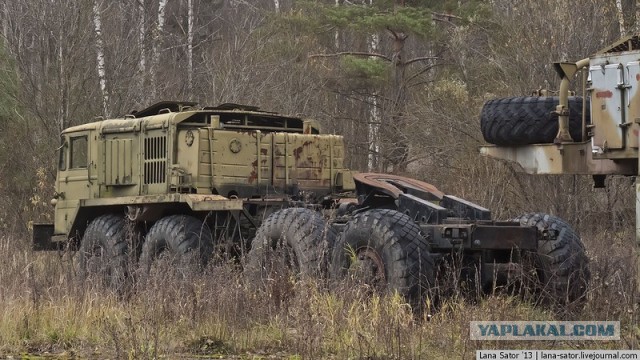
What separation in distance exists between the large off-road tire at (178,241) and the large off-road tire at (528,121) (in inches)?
165

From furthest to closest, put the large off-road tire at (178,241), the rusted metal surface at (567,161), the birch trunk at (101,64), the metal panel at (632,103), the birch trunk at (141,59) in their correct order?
the birch trunk at (141,59)
the birch trunk at (101,64)
the large off-road tire at (178,241)
the rusted metal surface at (567,161)
the metal panel at (632,103)

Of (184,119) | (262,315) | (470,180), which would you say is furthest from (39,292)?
(470,180)

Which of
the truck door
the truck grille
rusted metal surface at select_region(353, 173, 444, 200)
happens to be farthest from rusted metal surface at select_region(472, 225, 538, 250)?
the truck door

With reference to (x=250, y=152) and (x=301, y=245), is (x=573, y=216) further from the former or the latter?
(x=301, y=245)

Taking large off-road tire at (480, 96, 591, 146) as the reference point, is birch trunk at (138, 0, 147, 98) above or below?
above

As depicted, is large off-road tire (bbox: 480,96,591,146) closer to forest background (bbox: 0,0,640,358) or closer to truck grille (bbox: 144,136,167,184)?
forest background (bbox: 0,0,640,358)

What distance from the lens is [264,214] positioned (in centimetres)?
1391

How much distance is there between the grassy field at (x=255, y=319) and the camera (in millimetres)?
8922

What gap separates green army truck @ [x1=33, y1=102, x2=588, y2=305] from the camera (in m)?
11.1

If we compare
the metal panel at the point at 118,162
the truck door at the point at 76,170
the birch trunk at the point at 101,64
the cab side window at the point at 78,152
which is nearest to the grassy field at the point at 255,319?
the metal panel at the point at 118,162

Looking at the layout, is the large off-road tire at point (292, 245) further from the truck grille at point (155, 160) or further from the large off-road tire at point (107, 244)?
the truck grille at point (155, 160)

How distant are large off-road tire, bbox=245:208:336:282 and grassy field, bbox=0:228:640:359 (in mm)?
256

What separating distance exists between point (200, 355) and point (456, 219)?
373 cm

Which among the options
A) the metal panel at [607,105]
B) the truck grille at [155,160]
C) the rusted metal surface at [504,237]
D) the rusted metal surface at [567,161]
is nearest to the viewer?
the metal panel at [607,105]
